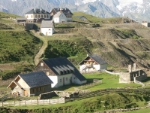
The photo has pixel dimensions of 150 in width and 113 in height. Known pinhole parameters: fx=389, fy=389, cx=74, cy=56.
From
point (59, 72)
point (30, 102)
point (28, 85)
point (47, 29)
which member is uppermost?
point (47, 29)

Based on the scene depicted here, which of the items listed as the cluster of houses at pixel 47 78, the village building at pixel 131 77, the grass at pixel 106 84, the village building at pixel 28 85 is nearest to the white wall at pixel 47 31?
the grass at pixel 106 84

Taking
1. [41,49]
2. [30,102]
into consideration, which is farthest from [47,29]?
[30,102]

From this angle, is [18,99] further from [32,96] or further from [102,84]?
[102,84]

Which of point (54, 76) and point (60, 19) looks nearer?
point (54, 76)

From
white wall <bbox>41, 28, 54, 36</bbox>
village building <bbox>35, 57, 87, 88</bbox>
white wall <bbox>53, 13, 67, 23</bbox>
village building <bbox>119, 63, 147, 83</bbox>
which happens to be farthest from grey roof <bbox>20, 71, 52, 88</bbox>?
white wall <bbox>53, 13, 67, 23</bbox>

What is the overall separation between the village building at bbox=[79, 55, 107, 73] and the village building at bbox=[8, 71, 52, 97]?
32061mm

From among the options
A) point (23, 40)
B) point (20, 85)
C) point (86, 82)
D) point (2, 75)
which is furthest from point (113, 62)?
point (20, 85)

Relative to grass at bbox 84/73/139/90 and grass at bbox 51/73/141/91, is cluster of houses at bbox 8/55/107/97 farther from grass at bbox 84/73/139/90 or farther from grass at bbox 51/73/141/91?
grass at bbox 84/73/139/90

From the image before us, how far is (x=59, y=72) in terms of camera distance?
74562mm

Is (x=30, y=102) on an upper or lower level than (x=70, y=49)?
lower

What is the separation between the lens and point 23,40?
10812cm

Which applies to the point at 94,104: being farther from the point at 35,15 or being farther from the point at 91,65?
Answer: the point at 35,15

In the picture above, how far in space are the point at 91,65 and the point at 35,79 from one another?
112ft

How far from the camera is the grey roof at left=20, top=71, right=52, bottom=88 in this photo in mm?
63369
